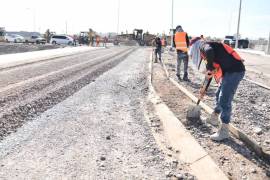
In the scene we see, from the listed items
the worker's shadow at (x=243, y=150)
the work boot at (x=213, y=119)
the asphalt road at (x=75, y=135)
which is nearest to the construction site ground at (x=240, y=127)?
the worker's shadow at (x=243, y=150)

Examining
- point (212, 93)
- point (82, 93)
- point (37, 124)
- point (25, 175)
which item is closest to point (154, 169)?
point (25, 175)

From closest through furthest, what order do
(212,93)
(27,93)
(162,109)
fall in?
(162,109), (27,93), (212,93)

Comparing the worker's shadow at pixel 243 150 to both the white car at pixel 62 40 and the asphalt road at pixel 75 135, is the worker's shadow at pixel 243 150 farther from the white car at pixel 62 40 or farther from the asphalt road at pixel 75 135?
the white car at pixel 62 40

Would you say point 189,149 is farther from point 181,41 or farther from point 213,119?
point 181,41

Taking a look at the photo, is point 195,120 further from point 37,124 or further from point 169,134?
point 37,124

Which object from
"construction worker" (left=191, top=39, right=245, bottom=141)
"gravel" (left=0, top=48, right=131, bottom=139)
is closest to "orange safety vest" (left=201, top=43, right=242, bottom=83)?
"construction worker" (left=191, top=39, right=245, bottom=141)

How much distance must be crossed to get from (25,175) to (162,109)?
185 inches

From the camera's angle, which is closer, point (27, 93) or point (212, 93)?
point (27, 93)

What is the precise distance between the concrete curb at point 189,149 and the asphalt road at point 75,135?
373 mm

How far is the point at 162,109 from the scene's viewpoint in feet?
29.6

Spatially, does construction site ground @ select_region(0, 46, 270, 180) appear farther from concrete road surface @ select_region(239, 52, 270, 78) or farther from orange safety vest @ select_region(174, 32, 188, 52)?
concrete road surface @ select_region(239, 52, 270, 78)

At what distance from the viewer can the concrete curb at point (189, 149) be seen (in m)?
5.15

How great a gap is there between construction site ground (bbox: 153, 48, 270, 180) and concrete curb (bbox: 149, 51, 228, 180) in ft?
0.43

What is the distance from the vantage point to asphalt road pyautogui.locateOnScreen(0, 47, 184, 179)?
16.5ft
